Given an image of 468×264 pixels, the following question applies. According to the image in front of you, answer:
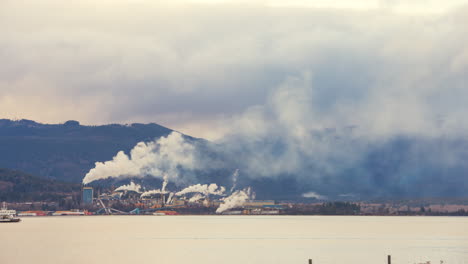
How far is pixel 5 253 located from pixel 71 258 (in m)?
16.3

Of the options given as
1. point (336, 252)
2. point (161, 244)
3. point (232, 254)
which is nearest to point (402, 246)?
point (336, 252)

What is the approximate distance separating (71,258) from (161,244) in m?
43.2

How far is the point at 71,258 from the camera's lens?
147250 mm

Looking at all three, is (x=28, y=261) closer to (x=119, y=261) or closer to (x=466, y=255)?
(x=119, y=261)

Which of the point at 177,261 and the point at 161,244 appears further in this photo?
the point at 161,244

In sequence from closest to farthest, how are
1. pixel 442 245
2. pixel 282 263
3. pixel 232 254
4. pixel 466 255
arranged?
pixel 282 263 → pixel 466 255 → pixel 232 254 → pixel 442 245

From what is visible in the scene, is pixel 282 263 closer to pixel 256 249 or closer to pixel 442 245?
pixel 256 249

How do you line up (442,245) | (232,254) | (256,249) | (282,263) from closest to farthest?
1. (282,263)
2. (232,254)
3. (256,249)
4. (442,245)

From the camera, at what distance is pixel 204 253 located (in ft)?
520

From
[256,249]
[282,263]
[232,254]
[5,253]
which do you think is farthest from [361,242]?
[5,253]

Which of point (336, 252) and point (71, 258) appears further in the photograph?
point (336, 252)

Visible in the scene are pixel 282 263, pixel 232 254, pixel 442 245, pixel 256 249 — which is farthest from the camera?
pixel 442 245

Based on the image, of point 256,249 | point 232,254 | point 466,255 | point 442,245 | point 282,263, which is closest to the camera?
point 282,263

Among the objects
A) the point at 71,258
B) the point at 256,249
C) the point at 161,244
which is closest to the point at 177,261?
the point at 71,258
